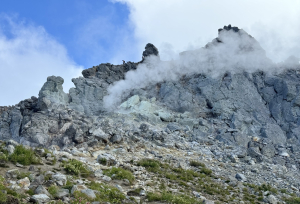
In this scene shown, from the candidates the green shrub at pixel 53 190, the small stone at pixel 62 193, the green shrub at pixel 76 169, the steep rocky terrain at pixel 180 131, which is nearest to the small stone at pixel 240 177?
the steep rocky terrain at pixel 180 131

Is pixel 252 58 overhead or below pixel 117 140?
overhead

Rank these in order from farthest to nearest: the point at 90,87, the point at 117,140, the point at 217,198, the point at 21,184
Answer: the point at 90,87
the point at 117,140
the point at 217,198
the point at 21,184

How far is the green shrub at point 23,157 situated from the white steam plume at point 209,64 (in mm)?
25984

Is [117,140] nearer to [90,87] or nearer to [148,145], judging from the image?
[148,145]

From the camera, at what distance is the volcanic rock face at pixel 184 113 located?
2652cm

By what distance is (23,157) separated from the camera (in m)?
11.4

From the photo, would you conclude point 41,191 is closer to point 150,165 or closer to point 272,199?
point 150,165

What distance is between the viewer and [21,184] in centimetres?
870

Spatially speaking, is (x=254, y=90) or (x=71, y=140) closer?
(x=71, y=140)

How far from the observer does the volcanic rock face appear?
2652cm

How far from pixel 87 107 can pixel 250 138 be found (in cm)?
2301

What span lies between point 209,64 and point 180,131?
630 inches

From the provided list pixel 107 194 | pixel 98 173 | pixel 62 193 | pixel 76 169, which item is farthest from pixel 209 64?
pixel 62 193

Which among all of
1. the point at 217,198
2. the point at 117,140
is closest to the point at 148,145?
the point at 117,140
